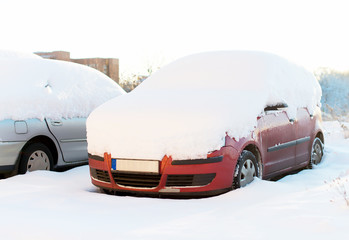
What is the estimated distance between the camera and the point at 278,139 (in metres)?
5.70

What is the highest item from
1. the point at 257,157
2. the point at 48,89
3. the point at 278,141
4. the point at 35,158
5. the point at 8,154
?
the point at 48,89

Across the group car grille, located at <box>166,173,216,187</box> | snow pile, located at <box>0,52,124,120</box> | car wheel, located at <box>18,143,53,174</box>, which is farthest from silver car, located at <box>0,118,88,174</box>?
car grille, located at <box>166,173,216,187</box>

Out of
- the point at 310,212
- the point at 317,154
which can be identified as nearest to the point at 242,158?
the point at 310,212

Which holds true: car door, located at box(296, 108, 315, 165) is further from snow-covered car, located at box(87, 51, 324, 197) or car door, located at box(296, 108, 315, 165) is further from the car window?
the car window

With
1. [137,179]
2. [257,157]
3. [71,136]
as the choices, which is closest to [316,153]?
[257,157]

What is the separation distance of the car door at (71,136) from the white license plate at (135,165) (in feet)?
7.26

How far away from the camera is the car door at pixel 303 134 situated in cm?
626

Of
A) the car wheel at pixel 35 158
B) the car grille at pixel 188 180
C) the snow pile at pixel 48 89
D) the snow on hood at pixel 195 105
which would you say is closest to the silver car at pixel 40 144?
the car wheel at pixel 35 158

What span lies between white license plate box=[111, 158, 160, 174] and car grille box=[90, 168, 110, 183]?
7.6 inches

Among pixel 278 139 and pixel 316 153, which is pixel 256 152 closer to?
pixel 278 139

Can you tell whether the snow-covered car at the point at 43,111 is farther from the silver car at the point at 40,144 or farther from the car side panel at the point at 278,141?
the car side panel at the point at 278,141

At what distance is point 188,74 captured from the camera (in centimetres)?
607

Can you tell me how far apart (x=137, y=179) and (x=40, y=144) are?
2385 millimetres

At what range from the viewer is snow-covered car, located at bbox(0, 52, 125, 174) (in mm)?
6293
